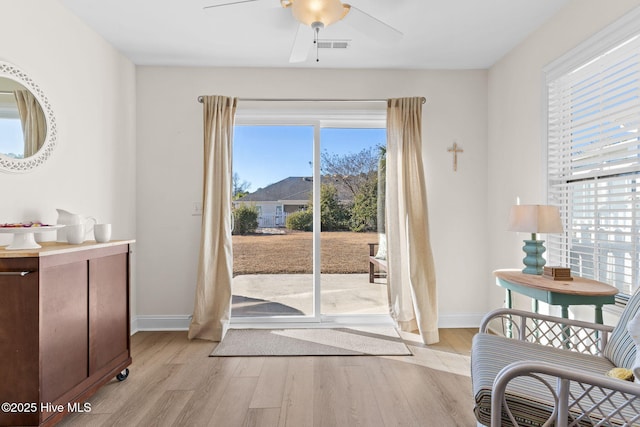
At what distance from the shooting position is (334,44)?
3.03 metres

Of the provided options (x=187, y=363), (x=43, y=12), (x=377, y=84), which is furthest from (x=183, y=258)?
(x=377, y=84)

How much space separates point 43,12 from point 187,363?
8.62ft

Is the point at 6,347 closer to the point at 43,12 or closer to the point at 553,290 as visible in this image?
the point at 43,12

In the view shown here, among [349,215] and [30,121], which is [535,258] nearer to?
[349,215]

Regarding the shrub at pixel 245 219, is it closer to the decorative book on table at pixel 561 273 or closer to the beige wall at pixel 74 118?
the beige wall at pixel 74 118

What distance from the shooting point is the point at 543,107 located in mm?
2730

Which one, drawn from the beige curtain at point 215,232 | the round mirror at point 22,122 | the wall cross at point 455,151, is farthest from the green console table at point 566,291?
the round mirror at point 22,122

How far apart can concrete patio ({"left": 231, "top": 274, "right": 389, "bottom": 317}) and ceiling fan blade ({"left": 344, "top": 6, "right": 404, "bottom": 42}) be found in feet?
7.42

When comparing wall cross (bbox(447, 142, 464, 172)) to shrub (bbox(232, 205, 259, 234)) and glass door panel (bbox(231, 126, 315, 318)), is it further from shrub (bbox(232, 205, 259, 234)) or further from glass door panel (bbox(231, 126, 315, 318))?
shrub (bbox(232, 205, 259, 234))

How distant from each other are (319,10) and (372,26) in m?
0.35

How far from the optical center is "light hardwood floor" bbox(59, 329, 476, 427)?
2.02 meters

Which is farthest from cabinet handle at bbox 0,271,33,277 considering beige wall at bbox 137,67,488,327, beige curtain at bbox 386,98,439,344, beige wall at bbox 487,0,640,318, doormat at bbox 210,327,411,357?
beige wall at bbox 487,0,640,318

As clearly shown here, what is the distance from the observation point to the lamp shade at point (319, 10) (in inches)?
73.1

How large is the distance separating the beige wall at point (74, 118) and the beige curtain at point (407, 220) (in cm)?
247
